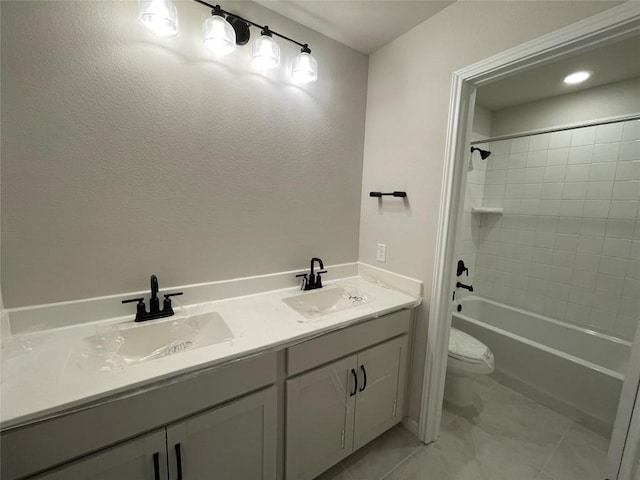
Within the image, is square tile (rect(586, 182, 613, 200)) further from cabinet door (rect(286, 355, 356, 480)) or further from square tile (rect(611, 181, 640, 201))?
cabinet door (rect(286, 355, 356, 480))

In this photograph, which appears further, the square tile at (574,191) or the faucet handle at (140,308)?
the square tile at (574,191)

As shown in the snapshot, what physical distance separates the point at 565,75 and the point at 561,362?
2037 mm

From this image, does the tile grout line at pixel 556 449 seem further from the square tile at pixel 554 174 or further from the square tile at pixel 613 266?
the square tile at pixel 554 174

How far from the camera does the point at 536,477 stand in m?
1.34

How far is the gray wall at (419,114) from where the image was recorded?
1.15 metres

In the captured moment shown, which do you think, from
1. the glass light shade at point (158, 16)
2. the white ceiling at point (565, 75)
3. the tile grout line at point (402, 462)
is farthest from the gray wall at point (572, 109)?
the glass light shade at point (158, 16)

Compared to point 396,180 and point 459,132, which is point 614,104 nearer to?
point 459,132

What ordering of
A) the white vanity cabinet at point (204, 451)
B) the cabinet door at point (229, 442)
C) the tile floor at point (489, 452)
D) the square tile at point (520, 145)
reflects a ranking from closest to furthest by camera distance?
the white vanity cabinet at point (204, 451) < the cabinet door at point (229, 442) < the tile floor at point (489, 452) < the square tile at point (520, 145)

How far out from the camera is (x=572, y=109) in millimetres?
2139

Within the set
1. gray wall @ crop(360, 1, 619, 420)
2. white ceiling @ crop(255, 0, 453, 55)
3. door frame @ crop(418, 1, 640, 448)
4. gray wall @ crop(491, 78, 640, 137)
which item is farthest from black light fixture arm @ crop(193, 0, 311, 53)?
gray wall @ crop(491, 78, 640, 137)

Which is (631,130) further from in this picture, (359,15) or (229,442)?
(229,442)

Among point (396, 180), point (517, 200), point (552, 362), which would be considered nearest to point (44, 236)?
point (396, 180)

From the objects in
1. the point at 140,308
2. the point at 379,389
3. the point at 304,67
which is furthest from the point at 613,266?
the point at 140,308

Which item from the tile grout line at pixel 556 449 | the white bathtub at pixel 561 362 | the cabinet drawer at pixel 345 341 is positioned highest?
the cabinet drawer at pixel 345 341
